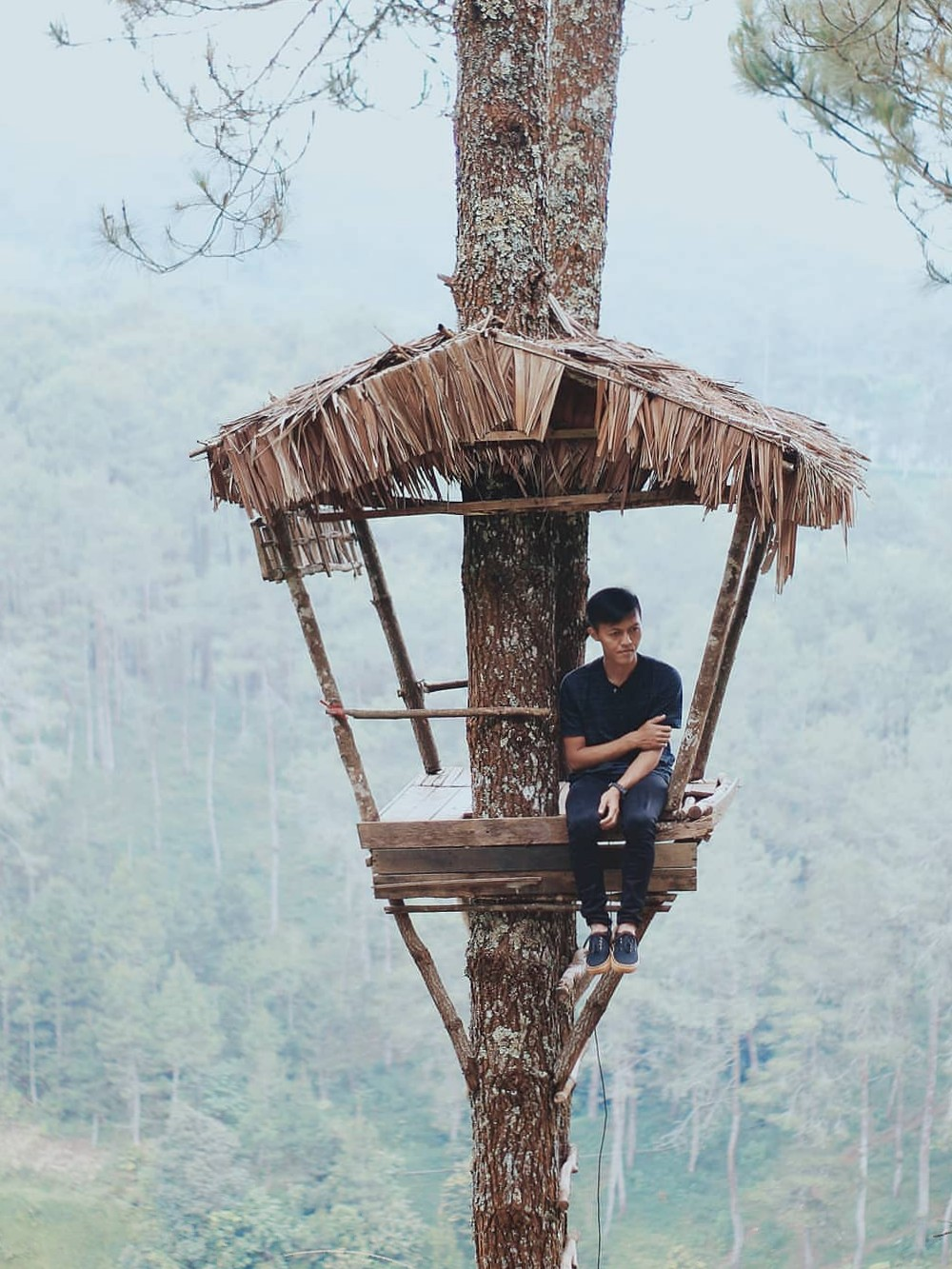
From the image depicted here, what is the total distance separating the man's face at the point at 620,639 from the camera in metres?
3.17

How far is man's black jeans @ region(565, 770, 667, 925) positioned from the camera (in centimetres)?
308

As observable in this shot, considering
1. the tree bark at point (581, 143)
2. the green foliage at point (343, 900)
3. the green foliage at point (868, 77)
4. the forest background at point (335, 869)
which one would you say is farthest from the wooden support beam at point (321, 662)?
the green foliage at point (343, 900)

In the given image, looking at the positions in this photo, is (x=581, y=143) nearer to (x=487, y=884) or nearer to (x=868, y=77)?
(x=487, y=884)

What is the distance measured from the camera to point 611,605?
3146mm

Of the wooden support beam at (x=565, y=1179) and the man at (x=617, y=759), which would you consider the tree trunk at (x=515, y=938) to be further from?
the man at (x=617, y=759)

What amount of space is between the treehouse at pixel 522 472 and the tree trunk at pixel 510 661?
0.10m

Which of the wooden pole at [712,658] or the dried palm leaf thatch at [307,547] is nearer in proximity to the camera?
the wooden pole at [712,658]

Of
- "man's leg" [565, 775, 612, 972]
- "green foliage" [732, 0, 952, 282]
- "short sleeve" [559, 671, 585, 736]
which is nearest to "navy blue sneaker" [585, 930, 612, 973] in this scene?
"man's leg" [565, 775, 612, 972]

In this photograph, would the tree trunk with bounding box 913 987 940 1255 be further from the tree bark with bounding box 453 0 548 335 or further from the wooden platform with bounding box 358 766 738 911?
the tree bark with bounding box 453 0 548 335

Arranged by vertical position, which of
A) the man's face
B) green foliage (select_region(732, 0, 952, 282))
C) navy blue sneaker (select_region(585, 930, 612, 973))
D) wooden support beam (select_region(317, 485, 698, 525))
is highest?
green foliage (select_region(732, 0, 952, 282))

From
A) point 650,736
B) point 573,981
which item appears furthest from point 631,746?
point 573,981

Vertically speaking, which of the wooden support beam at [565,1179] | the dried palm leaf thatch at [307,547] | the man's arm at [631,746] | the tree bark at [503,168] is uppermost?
the tree bark at [503,168]

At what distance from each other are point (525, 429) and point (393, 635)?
4.02 ft

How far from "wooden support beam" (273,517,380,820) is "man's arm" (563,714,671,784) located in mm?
493
